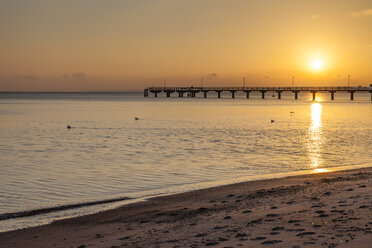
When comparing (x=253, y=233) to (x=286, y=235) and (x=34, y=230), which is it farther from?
(x=34, y=230)

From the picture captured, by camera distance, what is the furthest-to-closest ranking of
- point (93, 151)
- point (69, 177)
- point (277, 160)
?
point (93, 151), point (277, 160), point (69, 177)

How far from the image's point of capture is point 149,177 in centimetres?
1595

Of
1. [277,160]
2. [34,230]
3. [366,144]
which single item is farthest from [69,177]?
[366,144]

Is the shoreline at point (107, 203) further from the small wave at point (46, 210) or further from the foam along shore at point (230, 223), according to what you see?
the foam along shore at point (230, 223)

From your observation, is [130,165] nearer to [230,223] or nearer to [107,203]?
[107,203]

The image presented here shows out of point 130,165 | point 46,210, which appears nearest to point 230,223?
point 46,210

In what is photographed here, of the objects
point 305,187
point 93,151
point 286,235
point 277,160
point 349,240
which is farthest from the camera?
point 93,151

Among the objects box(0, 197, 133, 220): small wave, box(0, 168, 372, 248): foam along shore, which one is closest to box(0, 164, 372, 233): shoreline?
box(0, 197, 133, 220): small wave

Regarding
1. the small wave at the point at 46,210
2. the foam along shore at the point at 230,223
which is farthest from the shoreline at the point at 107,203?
the foam along shore at the point at 230,223

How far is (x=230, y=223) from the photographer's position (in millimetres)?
8602

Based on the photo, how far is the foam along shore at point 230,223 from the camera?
7328 millimetres

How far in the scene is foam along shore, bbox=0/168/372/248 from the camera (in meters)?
7.33

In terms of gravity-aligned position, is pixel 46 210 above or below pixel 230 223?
below

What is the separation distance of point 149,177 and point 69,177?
2.65 metres
